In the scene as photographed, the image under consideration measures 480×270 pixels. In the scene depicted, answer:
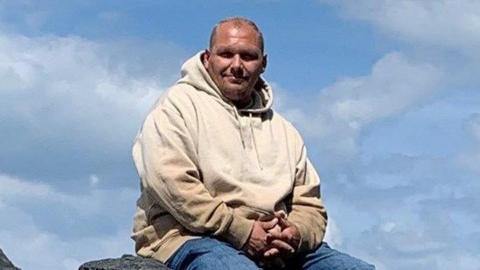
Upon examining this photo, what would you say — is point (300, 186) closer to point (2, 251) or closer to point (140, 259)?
point (140, 259)

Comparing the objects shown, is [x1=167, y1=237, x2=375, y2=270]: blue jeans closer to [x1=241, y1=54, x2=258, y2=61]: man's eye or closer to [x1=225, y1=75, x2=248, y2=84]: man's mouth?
[x1=225, y1=75, x2=248, y2=84]: man's mouth

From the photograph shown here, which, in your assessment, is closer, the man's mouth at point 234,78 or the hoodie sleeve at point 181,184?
the hoodie sleeve at point 181,184

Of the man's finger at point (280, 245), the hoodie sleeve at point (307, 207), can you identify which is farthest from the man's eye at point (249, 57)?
the man's finger at point (280, 245)

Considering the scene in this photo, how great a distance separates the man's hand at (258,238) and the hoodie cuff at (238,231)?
0.09 ft

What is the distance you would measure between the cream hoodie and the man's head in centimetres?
7

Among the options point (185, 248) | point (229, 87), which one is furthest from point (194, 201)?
point (229, 87)

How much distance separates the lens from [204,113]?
23.2 ft

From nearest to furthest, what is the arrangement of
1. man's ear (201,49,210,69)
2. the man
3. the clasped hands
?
1. the man
2. the clasped hands
3. man's ear (201,49,210,69)

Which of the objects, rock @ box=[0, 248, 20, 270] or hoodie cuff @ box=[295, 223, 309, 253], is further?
rock @ box=[0, 248, 20, 270]

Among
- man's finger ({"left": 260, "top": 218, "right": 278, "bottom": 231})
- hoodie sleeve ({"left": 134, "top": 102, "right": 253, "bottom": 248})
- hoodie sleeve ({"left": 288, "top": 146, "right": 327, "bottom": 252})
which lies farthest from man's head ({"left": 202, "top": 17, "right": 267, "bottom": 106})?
man's finger ({"left": 260, "top": 218, "right": 278, "bottom": 231})

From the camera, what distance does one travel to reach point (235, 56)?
279 inches

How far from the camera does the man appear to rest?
683 cm

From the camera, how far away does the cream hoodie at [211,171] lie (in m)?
6.83

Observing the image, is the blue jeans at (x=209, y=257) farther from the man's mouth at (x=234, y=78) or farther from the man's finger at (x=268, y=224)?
the man's mouth at (x=234, y=78)
